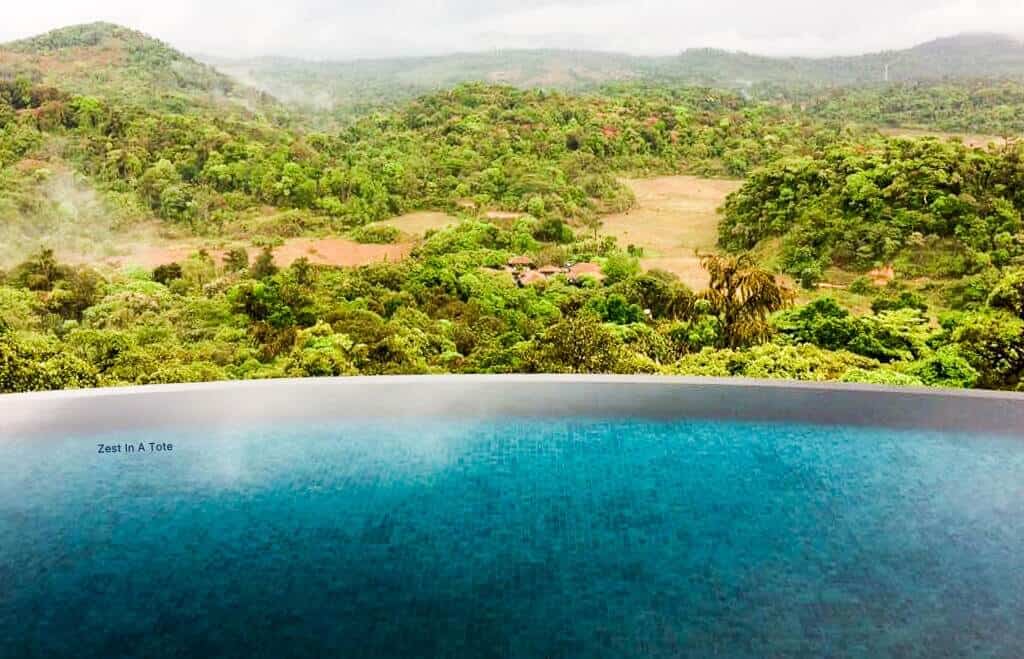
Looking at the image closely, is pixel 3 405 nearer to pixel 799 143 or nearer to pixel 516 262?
pixel 516 262

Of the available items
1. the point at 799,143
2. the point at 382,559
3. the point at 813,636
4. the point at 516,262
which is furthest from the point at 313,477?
the point at 799,143

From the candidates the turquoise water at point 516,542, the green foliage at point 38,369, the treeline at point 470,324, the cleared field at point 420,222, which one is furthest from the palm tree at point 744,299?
the green foliage at point 38,369

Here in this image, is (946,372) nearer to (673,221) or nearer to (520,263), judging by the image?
(673,221)

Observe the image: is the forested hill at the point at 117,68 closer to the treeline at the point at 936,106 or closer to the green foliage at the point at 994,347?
the treeline at the point at 936,106

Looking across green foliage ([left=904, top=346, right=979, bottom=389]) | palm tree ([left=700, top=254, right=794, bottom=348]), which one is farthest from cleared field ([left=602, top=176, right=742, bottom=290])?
green foliage ([left=904, top=346, right=979, bottom=389])

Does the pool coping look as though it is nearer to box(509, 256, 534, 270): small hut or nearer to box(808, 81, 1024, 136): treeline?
A: box(509, 256, 534, 270): small hut
